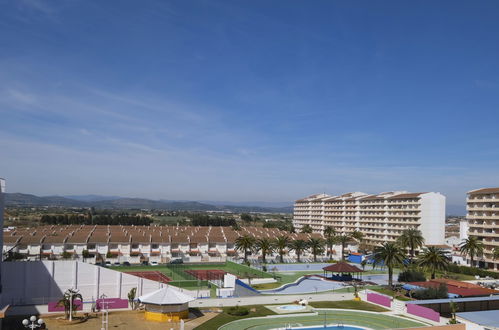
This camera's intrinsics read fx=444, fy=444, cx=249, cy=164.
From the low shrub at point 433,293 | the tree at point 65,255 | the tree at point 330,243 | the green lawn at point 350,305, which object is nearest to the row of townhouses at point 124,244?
the tree at point 65,255

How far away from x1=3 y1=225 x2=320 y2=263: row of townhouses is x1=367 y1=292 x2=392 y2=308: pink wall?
115 ft

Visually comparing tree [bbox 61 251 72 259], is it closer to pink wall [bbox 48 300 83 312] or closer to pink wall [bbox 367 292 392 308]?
pink wall [bbox 48 300 83 312]

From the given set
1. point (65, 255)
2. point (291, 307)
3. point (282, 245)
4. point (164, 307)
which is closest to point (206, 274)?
point (291, 307)

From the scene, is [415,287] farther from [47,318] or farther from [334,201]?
[334,201]

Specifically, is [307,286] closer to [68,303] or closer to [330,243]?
[330,243]

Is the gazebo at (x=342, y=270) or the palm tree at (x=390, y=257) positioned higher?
the palm tree at (x=390, y=257)

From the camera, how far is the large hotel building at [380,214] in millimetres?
101188

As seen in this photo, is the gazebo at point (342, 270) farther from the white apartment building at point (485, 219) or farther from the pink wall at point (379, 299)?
the white apartment building at point (485, 219)

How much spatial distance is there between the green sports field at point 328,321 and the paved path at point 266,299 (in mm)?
5152

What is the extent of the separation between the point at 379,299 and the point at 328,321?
9317 mm

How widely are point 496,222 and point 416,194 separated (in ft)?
78.2

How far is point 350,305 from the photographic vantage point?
45469 mm

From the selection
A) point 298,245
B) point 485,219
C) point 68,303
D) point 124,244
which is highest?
point 485,219

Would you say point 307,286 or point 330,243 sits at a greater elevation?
point 330,243
